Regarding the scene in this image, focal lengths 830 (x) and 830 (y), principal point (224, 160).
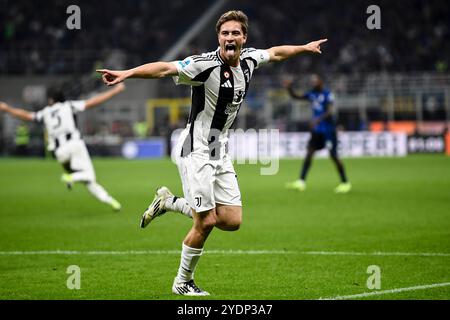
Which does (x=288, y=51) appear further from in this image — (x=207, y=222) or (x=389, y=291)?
(x=389, y=291)

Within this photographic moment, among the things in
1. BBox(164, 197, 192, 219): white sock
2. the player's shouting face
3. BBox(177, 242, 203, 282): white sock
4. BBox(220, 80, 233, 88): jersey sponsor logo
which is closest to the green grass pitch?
BBox(177, 242, 203, 282): white sock

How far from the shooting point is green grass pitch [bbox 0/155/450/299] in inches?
322

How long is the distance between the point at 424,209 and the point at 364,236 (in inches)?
151

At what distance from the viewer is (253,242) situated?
1166cm

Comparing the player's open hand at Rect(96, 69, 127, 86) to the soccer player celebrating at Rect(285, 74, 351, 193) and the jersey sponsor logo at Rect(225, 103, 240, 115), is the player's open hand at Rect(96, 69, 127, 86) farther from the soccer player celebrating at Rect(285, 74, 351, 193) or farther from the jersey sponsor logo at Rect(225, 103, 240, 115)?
the soccer player celebrating at Rect(285, 74, 351, 193)

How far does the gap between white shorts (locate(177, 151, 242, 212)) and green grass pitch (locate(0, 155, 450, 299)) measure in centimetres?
87

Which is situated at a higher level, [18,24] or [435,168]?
[18,24]

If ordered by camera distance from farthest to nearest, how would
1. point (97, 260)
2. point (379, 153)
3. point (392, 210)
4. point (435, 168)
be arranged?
point (379, 153), point (435, 168), point (392, 210), point (97, 260)

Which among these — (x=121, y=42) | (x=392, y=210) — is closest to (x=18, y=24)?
(x=121, y=42)

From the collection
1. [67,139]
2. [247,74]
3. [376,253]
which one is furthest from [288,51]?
[67,139]

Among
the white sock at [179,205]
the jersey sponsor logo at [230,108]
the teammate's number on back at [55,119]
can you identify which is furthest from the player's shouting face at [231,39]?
the teammate's number on back at [55,119]

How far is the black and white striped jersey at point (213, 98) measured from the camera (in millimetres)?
7566

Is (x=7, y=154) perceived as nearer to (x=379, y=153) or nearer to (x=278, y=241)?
(x=379, y=153)

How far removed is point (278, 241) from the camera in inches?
460
